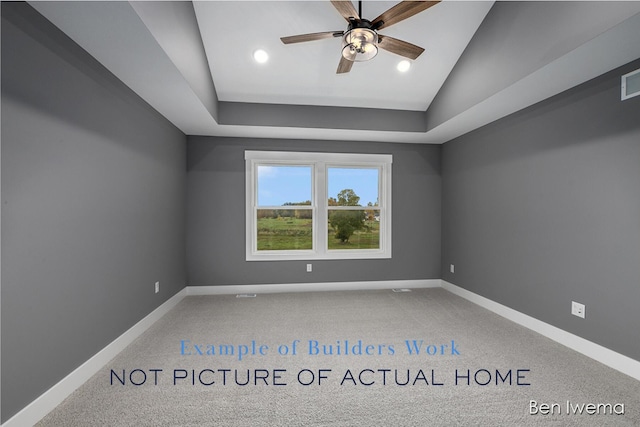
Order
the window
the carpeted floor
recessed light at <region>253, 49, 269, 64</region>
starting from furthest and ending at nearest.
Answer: the window, recessed light at <region>253, 49, 269, 64</region>, the carpeted floor

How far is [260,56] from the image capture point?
314 cm

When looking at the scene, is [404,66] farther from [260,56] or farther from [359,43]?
[260,56]

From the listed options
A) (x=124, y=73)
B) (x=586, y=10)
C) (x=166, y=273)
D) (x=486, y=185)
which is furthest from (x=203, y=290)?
(x=586, y=10)

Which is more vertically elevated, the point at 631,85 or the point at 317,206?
the point at 631,85

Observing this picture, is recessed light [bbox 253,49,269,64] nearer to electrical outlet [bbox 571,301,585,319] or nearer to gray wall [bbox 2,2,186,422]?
gray wall [bbox 2,2,186,422]

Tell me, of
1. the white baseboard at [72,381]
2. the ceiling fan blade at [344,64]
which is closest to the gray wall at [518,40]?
the ceiling fan blade at [344,64]

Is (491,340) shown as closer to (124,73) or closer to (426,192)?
(426,192)

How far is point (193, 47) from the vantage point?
267 cm

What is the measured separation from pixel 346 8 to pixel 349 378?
2.62m

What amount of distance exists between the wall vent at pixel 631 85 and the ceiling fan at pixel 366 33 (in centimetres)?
154

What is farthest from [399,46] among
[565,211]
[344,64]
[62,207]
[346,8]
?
[62,207]

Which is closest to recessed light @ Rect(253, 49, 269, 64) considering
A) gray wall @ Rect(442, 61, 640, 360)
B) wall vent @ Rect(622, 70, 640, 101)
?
gray wall @ Rect(442, 61, 640, 360)

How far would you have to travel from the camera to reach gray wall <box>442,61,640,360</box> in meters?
2.23

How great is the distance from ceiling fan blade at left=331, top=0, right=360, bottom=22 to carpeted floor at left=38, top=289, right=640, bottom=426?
2.61 metres
